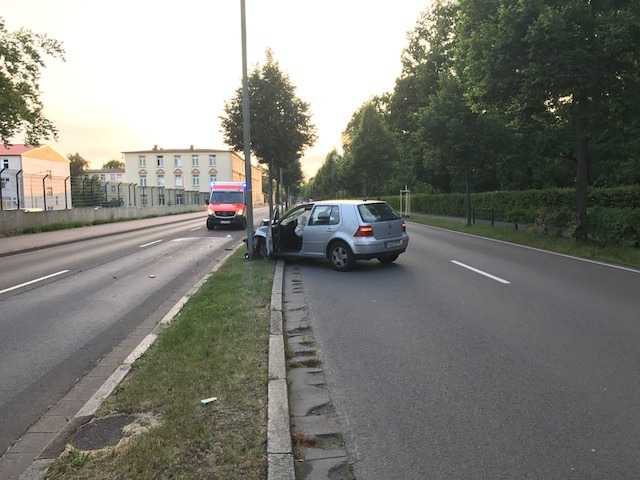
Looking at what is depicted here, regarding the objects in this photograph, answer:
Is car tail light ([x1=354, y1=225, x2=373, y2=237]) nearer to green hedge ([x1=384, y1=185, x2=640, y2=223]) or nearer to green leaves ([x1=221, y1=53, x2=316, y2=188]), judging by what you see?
green hedge ([x1=384, y1=185, x2=640, y2=223])

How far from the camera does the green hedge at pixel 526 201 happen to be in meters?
18.8

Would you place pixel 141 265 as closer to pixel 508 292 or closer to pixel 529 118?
pixel 508 292

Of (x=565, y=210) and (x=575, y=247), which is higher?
(x=565, y=210)

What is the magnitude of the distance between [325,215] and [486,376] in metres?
7.59

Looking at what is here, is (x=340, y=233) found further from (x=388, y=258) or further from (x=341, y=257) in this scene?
(x=388, y=258)

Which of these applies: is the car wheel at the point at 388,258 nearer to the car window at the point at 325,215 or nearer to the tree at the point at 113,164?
the car window at the point at 325,215

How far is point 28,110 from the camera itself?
22.9m

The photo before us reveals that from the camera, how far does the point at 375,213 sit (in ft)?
38.1

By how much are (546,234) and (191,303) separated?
48.4 feet

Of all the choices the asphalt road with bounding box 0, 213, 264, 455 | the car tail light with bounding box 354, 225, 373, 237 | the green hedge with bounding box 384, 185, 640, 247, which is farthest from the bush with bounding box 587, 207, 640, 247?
the asphalt road with bounding box 0, 213, 264, 455

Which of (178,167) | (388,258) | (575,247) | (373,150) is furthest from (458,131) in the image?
(178,167)

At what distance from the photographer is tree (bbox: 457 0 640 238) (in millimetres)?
12914

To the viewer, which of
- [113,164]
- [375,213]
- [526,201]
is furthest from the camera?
[113,164]

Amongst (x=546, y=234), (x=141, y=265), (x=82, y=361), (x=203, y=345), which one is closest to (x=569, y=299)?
(x=203, y=345)
